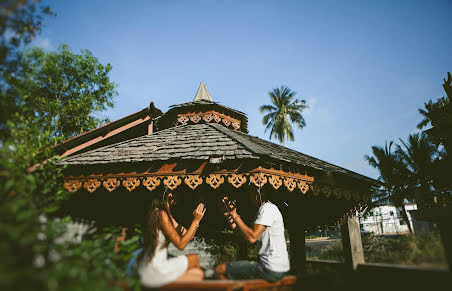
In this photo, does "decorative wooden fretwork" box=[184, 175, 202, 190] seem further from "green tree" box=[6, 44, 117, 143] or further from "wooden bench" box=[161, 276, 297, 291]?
"green tree" box=[6, 44, 117, 143]

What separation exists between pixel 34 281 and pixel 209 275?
2457 mm

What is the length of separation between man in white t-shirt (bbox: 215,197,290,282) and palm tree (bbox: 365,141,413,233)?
26441mm

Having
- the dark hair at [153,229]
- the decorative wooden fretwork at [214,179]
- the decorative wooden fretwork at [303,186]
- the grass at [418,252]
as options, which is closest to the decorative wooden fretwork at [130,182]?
the dark hair at [153,229]

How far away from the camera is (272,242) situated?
383 centimetres

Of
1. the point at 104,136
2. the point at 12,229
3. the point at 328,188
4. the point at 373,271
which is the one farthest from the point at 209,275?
the point at 104,136

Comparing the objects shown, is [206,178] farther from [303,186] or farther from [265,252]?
[303,186]

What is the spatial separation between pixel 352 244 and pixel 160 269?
16.0 ft

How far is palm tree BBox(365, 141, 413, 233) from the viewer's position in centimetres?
2527

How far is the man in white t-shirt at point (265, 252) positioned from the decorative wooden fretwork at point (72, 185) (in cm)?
338

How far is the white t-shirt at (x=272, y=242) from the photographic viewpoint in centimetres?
371

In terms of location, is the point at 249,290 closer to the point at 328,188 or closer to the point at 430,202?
the point at 328,188

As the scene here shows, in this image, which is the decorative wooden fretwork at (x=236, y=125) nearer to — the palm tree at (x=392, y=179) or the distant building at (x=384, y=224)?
the distant building at (x=384, y=224)

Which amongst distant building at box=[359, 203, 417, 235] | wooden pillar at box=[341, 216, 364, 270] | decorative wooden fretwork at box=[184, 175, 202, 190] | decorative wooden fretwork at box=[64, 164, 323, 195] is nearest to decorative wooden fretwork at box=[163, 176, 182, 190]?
decorative wooden fretwork at box=[64, 164, 323, 195]

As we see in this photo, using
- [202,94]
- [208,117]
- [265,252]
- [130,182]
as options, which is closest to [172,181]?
[130,182]
